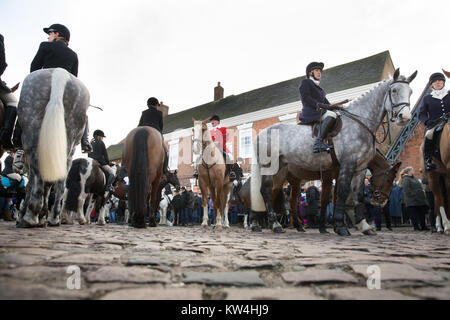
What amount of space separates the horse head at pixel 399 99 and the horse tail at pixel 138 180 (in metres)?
4.66

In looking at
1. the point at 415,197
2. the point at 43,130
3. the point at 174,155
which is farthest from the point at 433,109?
the point at 174,155

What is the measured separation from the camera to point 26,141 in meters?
4.23

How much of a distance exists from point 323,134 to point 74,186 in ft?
21.0

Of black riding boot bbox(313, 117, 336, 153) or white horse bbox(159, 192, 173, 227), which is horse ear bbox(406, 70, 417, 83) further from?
white horse bbox(159, 192, 173, 227)

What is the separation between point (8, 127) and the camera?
14.4 feet

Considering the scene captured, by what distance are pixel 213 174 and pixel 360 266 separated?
6.68m

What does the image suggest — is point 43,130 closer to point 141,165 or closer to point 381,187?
point 141,165

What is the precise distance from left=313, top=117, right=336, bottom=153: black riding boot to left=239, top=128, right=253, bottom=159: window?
2116cm

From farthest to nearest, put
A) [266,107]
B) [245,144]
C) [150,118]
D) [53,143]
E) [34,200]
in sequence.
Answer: [245,144] → [266,107] → [150,118] → [34,200] → [53,143]

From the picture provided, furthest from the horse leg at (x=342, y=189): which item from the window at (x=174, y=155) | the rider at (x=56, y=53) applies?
the window at (x=174, y=155)

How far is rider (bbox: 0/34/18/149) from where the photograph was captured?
437 cm

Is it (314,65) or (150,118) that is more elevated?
(314,65)
